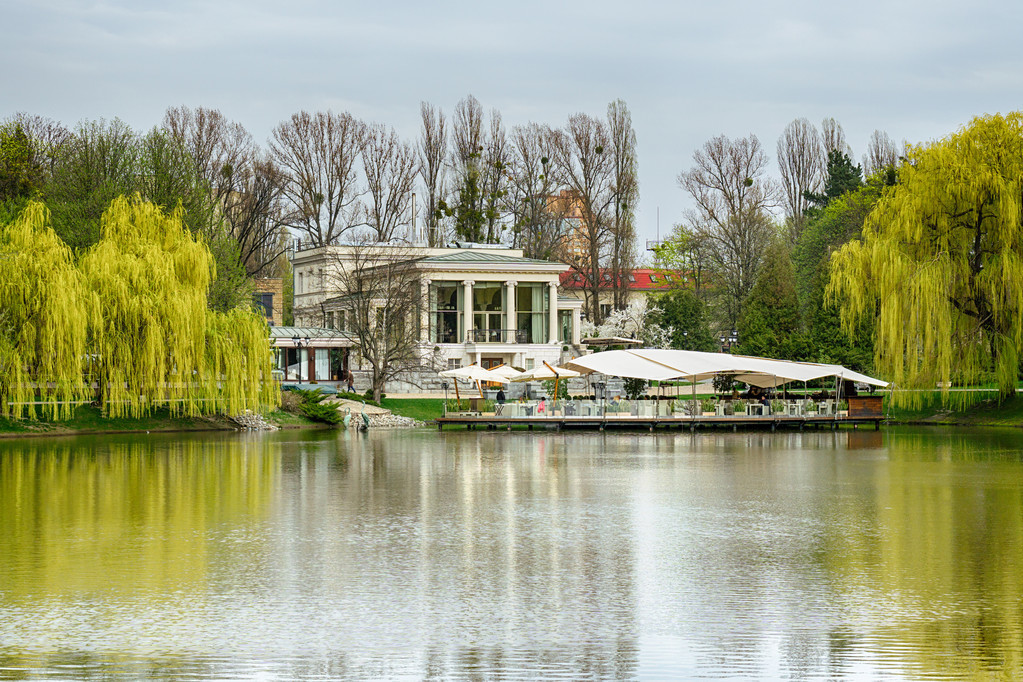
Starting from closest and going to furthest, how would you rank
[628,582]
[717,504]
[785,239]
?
[628,582] < [717,504] < [785,239]

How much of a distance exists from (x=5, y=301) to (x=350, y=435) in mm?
13536

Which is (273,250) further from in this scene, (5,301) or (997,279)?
(997,279)

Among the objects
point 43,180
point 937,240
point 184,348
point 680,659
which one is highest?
point 43,180

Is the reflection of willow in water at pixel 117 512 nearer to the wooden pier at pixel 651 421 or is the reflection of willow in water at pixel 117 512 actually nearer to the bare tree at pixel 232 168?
the wooden pier at pixel 651 421

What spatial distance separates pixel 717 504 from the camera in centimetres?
2155

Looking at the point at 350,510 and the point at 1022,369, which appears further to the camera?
the point at 1022,369

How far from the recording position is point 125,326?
44938mm

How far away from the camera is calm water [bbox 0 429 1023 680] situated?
10.4m

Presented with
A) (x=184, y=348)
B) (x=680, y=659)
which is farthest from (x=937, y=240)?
(x=680, y=659)

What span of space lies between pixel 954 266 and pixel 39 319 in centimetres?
3557

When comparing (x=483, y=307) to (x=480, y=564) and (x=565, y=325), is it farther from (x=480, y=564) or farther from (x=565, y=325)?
(x=480, y=564)

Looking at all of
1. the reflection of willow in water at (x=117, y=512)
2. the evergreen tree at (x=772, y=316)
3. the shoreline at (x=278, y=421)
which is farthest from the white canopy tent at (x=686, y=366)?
the reflection of willow in water at (x=117, y=512)

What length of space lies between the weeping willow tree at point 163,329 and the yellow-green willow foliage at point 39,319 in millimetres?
1188

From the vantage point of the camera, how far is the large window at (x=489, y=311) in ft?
241
